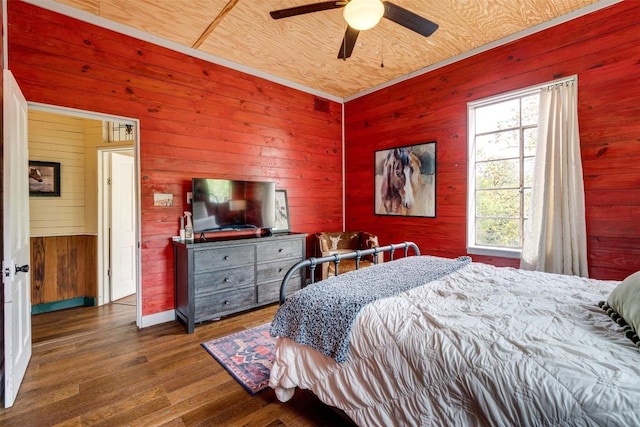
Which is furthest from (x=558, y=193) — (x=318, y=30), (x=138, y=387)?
(x=138, y=387)

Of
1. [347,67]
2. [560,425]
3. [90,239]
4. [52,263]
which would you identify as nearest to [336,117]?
[347,67]

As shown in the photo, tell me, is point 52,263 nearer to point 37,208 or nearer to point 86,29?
point 37,208

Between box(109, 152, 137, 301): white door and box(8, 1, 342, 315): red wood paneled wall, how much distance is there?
1230 millimetres

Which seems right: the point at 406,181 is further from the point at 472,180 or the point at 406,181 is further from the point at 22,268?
the point at 22,268

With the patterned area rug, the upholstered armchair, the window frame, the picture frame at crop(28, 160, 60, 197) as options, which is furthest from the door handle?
the window frame

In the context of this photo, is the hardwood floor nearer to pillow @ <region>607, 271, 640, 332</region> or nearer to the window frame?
pillow @ <region>607, 271, 640, 332</region>

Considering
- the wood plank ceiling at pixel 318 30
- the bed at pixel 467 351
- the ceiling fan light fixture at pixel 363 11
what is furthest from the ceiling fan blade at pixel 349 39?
the bed at pixel 467 351

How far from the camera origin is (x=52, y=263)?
144 inches

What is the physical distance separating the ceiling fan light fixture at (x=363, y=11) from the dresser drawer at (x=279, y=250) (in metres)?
2.47

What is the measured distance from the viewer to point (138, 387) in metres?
2.14

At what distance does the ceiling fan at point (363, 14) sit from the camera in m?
1.85

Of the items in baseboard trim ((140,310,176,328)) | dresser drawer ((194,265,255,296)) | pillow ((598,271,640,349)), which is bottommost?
baseboard trim ((140,310,176,328))

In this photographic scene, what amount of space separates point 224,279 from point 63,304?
7.30 feet

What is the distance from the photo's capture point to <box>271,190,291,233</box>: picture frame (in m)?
4.21
